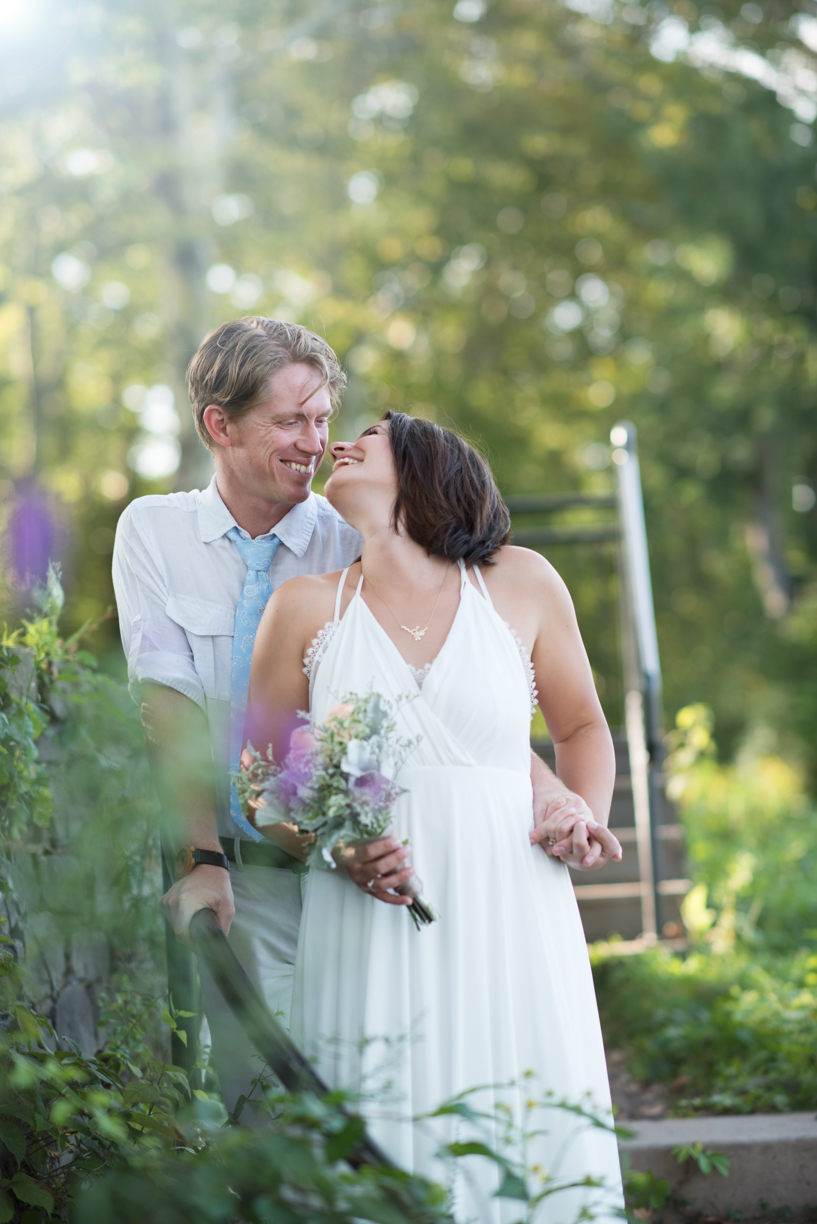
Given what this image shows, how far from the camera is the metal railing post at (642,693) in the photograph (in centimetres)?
507

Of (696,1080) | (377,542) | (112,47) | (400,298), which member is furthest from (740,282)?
(377,542)

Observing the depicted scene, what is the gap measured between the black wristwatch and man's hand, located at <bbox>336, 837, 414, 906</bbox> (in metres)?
0.53

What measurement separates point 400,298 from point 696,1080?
17036 mm

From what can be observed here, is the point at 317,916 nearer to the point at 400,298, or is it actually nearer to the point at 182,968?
the point at 182,968

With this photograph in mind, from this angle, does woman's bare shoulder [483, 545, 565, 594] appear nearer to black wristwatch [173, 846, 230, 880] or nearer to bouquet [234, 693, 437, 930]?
bouquet [234, 693, 437, 930]

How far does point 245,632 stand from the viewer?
2648mm

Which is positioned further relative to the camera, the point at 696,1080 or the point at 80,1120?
the point at 696,1080

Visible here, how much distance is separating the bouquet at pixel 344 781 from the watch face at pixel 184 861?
1.82 ft

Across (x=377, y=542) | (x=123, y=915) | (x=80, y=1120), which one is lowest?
(x=80, y=1120)

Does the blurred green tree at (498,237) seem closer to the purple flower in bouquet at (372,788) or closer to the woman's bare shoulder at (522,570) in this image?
the woman's bare shoulder at (522,570)

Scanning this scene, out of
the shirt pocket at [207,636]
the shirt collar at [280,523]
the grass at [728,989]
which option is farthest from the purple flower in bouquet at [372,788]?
the grass at [728,989]

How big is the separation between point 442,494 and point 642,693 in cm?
316

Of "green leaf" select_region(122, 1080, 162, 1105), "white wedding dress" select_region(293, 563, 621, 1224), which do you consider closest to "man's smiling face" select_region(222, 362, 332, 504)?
"white wedding dress" select_region(293, 563, 621, 1224)

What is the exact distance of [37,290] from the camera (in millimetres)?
16750
